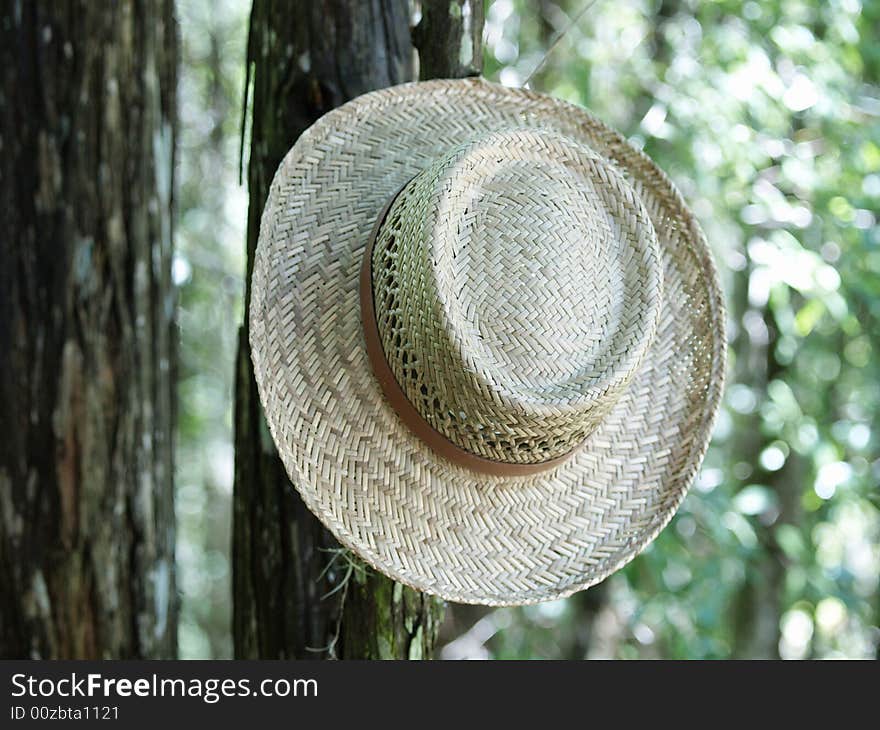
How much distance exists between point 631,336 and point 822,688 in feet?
3.32

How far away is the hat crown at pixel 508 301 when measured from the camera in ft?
3.91

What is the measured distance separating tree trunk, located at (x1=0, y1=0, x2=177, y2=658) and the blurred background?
248mm

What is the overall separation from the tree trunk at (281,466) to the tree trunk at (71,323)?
0.56 metres

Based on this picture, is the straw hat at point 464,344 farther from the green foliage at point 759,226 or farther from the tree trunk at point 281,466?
the green foliage at point 759,226

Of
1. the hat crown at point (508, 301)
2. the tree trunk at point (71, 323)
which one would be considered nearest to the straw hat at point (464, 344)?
the hat crown at point (508, 301)

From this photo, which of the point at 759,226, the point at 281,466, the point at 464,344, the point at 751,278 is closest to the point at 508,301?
the point at 464,344

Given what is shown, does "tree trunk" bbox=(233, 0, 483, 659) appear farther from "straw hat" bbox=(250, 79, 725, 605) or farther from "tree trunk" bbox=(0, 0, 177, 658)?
"tree trunk" bbox=(0, 0, 177, 658)

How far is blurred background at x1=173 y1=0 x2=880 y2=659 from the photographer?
8.43 ft

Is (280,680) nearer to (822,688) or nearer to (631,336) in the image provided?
(631,336)

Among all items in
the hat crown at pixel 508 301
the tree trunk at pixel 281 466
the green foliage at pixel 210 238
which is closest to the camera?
the hat crown at pixel 508 301

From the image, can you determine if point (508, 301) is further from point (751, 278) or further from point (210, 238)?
point (210, 238)

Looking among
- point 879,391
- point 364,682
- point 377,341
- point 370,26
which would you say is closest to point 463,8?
point 370,26

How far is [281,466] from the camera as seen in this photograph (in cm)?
163

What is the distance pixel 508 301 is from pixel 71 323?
122cm
